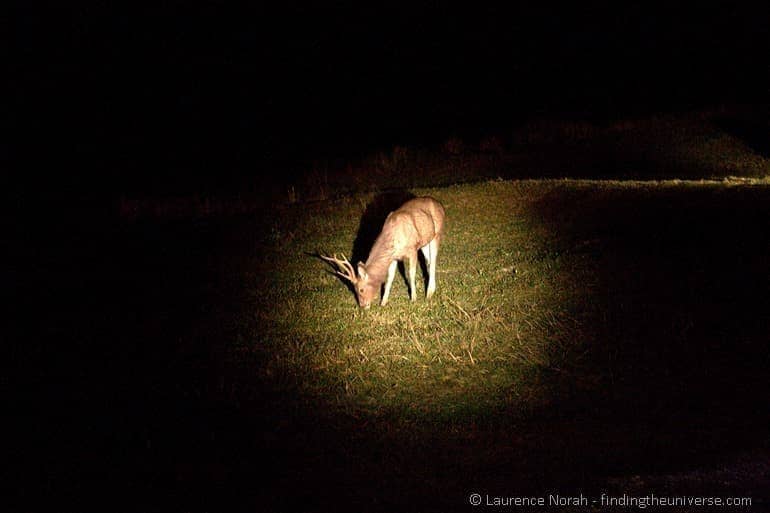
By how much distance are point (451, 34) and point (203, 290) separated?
4590 cm

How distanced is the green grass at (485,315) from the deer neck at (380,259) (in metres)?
0.52

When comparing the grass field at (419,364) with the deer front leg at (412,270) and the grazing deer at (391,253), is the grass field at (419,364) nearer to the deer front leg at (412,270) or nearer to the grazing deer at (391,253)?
the deer front leg at (412,270)

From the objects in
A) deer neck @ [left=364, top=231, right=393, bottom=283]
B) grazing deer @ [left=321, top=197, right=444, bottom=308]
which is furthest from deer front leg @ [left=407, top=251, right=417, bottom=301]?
deer neck @ [left=364, top=231, right=393, bottom=283]

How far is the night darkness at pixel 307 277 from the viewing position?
8.86 metres

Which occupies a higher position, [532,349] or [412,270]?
[412,270]

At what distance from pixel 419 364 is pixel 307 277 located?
4781 mm

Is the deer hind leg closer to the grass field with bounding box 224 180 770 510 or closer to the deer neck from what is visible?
the grass field with bounding box 224 180 770 510

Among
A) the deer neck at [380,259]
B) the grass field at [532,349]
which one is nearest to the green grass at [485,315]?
the grass field at [532,349]

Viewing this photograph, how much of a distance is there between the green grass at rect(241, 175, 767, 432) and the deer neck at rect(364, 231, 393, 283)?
0.52 m

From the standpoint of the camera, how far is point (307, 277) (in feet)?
52.6

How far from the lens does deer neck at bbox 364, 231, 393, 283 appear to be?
13523 millimetres

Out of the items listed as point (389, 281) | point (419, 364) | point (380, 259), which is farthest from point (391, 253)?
point (419, 364)

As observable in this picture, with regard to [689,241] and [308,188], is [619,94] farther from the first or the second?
[689,241]

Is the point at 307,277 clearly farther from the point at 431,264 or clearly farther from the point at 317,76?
the point at 317,76
